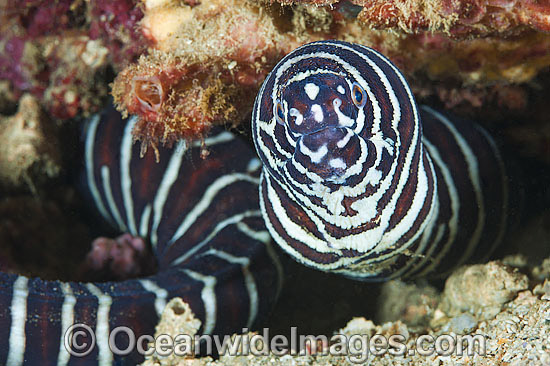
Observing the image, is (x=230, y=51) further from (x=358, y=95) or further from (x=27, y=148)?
(x=27, y=148)

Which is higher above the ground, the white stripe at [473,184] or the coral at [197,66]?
the coral at [197,66]

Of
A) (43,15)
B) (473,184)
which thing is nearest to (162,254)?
(43,15)

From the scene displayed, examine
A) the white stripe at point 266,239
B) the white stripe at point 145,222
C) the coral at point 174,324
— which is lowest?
the coral at point 174,324

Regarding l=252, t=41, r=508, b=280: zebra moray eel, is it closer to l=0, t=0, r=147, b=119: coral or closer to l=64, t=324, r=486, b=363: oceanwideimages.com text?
l=64, t=324, r=486, b=363: oceanwideimages.com text

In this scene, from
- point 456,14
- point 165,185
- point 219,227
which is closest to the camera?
point 456,14

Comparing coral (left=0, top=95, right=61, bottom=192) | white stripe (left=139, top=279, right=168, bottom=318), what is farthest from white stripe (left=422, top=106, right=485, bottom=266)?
coral (left=0, top=95, right=61, bottom=192)

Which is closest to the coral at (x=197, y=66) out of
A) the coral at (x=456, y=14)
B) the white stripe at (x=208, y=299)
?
the coral at (x=456, y=14)

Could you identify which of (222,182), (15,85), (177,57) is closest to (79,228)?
(15,85)

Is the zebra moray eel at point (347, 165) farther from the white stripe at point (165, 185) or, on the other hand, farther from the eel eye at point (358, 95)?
the white stripe at point (165, 185)
